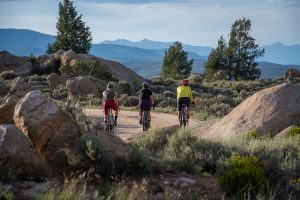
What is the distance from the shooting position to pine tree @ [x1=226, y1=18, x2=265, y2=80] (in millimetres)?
64562

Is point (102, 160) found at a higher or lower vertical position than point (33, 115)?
lower

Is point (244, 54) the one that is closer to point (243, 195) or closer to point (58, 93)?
point (58, 93)

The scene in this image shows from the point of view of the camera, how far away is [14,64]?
54469 millimetres

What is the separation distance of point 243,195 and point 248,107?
921 cm

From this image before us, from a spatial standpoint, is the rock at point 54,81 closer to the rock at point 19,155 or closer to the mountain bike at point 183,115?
the mountain bike at point 183,115

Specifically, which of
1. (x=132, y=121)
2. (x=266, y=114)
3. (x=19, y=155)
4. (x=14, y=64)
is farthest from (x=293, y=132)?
(x=14, y=64)

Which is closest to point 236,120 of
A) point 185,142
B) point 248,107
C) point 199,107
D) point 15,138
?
point 248,107

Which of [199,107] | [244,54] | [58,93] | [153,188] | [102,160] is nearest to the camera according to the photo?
[153,188]

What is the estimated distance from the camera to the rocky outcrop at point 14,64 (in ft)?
171

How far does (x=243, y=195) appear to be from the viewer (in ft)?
23.9

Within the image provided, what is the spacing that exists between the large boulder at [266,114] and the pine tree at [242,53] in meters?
49.4

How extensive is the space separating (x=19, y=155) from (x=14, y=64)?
49338 mm

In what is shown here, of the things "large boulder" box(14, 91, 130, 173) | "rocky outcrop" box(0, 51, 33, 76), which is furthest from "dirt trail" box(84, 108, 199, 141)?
"rocky outcrop" box(0, 51, 33, 76)

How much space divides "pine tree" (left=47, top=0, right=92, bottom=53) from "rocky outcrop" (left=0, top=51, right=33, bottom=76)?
8893 millimetres
